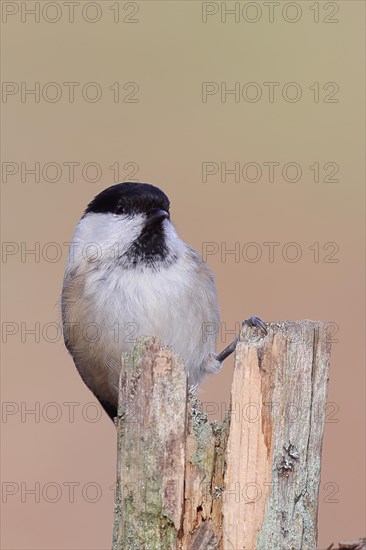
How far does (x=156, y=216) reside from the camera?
3525mm

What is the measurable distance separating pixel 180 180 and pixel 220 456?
408 cm

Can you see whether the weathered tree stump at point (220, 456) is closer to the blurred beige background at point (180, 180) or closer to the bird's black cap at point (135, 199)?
the bird's black cap at point (135, 199)

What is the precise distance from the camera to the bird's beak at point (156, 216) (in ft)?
11.5

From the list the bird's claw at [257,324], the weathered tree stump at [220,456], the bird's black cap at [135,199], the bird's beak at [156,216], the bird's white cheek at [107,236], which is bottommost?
the weathered tree stump at [220,456]

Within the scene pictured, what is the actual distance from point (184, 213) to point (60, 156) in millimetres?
→ 1049

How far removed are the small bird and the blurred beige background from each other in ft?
1.67

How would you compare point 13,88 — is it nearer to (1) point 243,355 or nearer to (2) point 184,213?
(2) point 184,213

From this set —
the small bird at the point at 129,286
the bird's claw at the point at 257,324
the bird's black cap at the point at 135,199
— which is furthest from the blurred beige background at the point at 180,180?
the bird's claw at the point at 257,324

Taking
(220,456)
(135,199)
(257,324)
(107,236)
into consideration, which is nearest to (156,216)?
(135,199)

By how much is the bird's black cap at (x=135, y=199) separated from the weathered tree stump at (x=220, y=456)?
1.05 m

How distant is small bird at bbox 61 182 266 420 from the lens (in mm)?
A: 3486

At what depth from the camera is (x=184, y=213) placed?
6.19m

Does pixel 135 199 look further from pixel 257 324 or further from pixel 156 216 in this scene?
pixel 257 324

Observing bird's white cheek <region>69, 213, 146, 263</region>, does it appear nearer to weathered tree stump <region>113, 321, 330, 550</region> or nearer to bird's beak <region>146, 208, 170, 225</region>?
bird's beak <region>146, 208, 170, 225</region>
